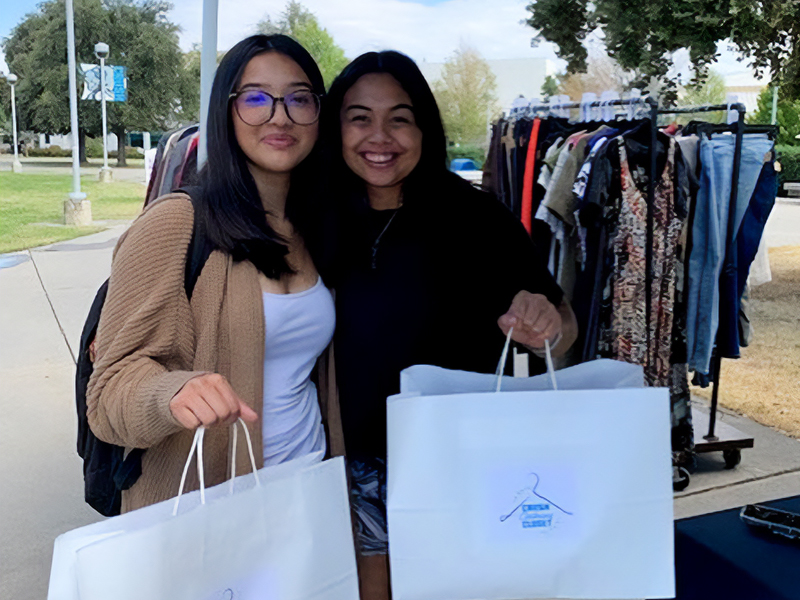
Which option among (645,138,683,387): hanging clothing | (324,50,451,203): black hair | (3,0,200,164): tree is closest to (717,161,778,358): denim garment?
(645,138,683,387): hanging clothing

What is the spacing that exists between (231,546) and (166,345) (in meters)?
0.34

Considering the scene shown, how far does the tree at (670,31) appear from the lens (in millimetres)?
4402

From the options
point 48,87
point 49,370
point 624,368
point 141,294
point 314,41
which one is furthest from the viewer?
point 314,41

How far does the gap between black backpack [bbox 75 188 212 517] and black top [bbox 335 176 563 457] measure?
1.17 ft

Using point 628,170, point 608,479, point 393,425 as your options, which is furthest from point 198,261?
point 628,170

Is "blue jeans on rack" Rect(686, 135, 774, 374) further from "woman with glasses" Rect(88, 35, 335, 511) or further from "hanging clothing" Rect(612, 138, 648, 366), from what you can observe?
"woman with glasses" Rect(88, 35, 335, 511)

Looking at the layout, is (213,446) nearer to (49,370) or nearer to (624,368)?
(624,368)

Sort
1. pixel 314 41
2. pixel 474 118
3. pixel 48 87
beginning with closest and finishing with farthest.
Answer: pixel 48 87 → pixel 314 41 → pixel 474 118

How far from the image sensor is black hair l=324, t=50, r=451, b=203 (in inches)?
64.7

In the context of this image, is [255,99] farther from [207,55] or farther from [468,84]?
[468,84]

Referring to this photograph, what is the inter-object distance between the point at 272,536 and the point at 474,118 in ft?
103

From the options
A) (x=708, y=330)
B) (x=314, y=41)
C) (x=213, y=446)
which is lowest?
(x=708, y=330)

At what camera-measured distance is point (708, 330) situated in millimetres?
3297

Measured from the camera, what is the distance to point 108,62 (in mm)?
13055
